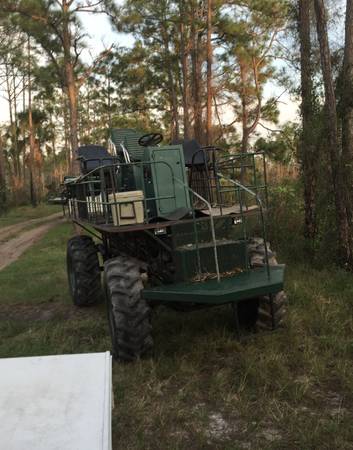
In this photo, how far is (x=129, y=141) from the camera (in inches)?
249

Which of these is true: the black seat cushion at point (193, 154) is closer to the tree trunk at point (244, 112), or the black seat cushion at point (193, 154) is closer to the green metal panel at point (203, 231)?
the green metal panel at point (203, 231)

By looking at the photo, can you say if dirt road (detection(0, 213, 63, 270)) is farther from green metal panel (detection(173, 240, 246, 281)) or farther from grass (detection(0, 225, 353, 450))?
green metal panel (detection(173, 240, 246, 281))

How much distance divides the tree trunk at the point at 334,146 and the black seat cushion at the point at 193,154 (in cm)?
232

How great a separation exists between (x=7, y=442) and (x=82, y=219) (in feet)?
15.5

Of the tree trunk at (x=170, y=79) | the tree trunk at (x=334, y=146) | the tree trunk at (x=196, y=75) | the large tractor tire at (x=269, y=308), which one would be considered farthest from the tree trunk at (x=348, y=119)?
the tree trunk at (x=170, y=79)

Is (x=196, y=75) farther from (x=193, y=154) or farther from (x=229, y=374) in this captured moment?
(x=229, y=374)

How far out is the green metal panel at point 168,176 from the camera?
17.4ft

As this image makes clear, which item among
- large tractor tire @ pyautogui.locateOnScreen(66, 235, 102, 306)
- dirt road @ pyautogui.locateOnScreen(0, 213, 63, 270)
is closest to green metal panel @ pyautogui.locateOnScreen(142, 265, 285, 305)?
large tractor tire @ pyautogui.locateOnScreen(66, 235, 102, 306)

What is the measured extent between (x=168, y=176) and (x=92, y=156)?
1.82 m

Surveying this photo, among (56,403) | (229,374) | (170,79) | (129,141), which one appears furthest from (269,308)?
(170,79)

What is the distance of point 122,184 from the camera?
600cm

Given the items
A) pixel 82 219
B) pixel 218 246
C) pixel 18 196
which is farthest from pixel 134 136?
pixel 18 196

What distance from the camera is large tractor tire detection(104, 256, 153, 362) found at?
4.46 meters

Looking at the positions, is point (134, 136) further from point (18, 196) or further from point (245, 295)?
point (18, 196)
